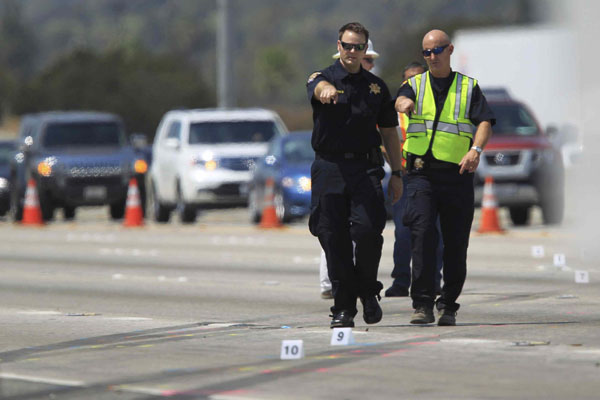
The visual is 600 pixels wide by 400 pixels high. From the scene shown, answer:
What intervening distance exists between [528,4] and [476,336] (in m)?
125

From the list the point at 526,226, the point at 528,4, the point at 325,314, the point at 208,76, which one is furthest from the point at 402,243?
the point at 208,76

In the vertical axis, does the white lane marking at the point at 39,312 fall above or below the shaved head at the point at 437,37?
below

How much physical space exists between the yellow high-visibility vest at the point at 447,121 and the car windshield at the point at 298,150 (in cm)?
1362

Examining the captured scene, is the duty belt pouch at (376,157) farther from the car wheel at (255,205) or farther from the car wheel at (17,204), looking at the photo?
the car wheel at (17,204)

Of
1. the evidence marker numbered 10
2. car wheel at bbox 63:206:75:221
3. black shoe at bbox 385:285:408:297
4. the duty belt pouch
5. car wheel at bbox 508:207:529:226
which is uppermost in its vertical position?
the duty belt pouch

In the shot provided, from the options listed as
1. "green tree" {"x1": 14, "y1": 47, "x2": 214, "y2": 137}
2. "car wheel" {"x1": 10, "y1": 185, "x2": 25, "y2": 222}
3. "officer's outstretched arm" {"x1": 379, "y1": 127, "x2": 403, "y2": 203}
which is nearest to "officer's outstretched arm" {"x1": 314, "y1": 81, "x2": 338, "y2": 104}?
"officer's outstretched arm" {"x1": 379, "y1": 127, "x2": 403, "y2": 203}

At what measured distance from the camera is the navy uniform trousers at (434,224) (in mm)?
10641

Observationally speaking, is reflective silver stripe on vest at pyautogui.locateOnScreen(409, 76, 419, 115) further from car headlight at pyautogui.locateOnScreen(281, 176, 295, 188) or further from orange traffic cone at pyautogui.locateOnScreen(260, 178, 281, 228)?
orange traffic cone at pyautogui.locateOnScreen(260, 178, 281, 228)

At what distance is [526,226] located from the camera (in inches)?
950

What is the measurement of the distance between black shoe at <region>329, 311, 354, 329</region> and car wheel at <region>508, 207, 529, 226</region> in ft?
46.9

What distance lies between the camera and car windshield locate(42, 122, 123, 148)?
28578 mm

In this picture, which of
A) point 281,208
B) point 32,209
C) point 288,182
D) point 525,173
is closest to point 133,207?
point 32,209

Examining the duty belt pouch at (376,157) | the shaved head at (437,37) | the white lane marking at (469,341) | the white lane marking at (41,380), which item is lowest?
the white lane marking at (41,380)

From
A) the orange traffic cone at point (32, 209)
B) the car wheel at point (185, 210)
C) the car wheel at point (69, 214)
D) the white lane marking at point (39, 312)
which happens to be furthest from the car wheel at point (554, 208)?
the white lane marking at point (39, 312)
